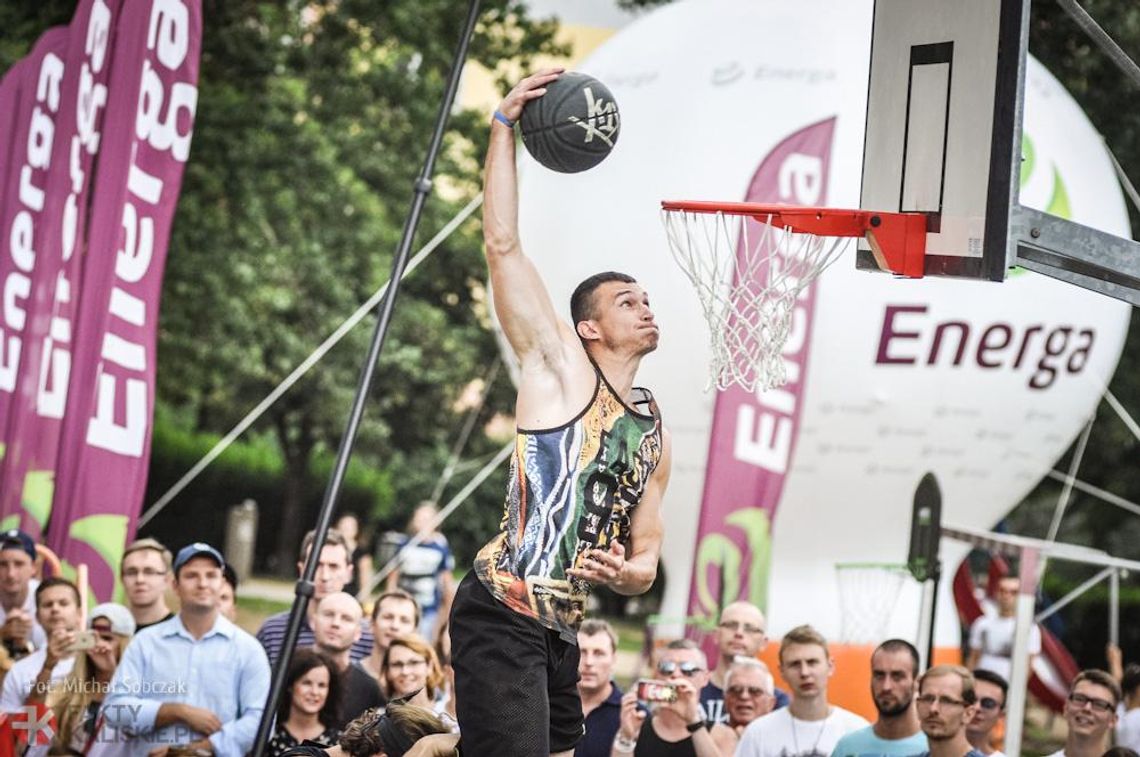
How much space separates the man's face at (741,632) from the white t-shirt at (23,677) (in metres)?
3.36

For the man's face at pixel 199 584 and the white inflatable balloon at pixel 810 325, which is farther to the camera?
the white inflatable balloon at pixel 810 325

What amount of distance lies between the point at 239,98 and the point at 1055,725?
13.8m

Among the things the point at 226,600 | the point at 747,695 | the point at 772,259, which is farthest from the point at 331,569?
the point at 772,259

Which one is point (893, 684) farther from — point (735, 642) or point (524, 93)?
point (524, 93)

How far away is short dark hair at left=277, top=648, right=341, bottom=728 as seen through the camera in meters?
7.92

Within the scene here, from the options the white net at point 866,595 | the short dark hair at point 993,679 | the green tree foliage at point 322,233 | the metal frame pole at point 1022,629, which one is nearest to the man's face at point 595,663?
the short dark hair at point 993,679

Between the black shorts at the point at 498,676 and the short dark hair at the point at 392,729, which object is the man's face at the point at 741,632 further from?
the black shorts at the point at 498,676

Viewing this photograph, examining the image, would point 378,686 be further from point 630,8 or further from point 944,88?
point 630,8

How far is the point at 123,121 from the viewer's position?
392 inches

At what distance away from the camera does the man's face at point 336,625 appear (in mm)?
8414

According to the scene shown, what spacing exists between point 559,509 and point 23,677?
4.35 m

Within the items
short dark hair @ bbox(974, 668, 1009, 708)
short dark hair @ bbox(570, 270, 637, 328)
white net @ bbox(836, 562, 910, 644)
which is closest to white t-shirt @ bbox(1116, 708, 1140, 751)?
short dark hair @ bbox(974, 668, 1009, 708)

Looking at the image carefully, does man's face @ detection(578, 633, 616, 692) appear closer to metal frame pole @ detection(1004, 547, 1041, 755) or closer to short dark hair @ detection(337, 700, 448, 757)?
short dark hair @ detection(337, 700, 448, 757)

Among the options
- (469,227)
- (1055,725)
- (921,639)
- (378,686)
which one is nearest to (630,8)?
(469,227)
